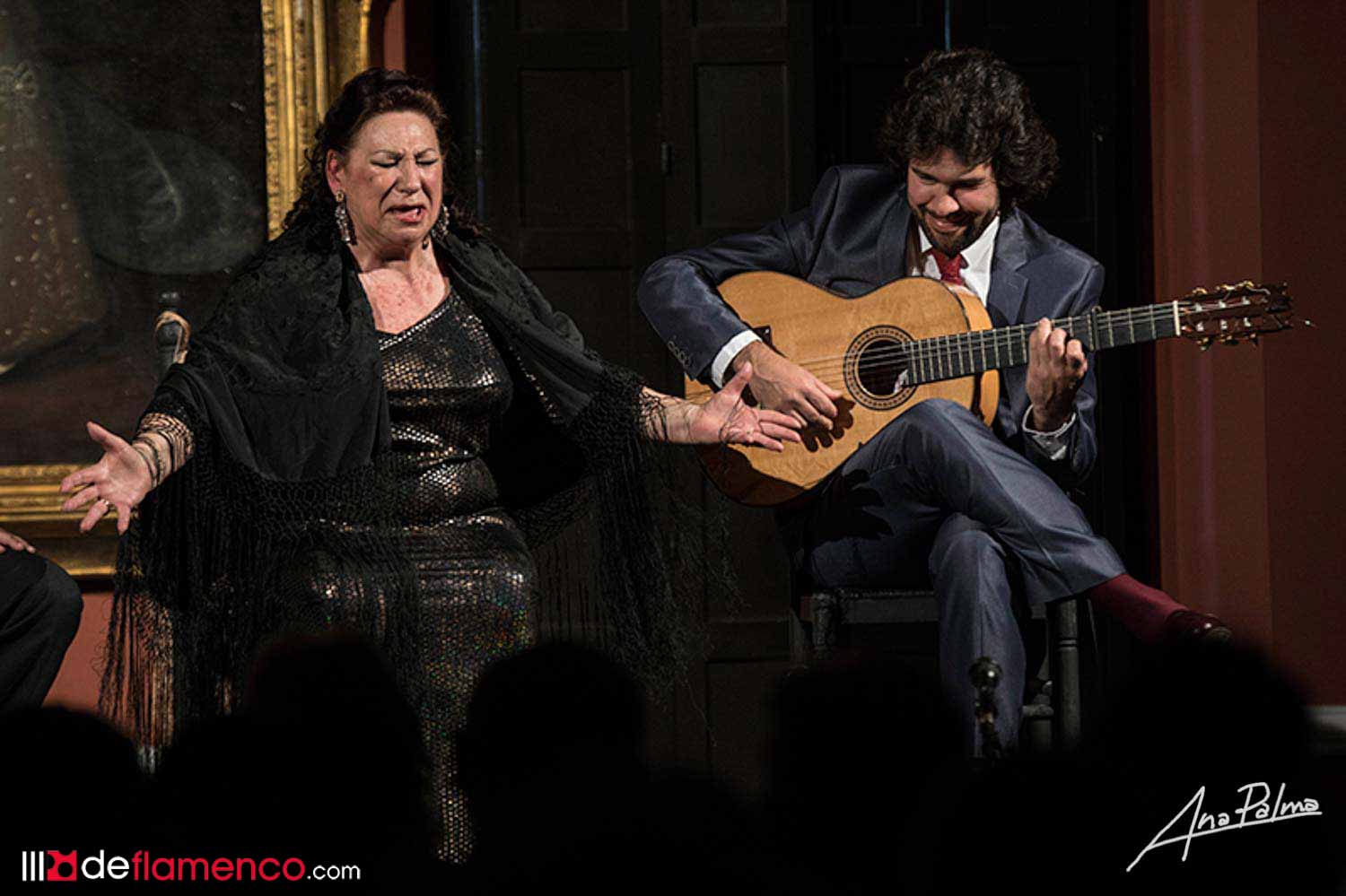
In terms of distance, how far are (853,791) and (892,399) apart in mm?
1912

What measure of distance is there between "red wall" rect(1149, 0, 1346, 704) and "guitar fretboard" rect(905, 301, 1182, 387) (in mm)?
1196

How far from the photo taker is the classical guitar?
9.50 ft

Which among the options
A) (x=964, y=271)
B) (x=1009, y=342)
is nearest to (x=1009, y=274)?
(x=964, y=271)

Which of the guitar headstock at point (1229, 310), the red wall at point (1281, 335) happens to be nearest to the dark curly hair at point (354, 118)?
the guitar headstock at point (1229, 310)

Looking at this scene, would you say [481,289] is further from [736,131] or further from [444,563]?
[736,131]

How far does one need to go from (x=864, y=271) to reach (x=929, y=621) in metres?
0.72

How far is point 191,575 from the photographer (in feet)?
A: 8.84

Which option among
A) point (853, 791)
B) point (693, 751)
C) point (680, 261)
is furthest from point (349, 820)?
Result: point (693, 751)

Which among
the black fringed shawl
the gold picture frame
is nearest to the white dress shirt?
the black fringed shawl

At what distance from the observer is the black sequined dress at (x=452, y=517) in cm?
274

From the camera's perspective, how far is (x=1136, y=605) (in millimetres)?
2723

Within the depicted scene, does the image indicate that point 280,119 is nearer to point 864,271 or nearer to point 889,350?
point 864,271

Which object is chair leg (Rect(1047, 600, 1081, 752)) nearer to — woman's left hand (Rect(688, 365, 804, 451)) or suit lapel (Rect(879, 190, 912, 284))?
woman's left hand (Rect(688, 365, 804, 451))
